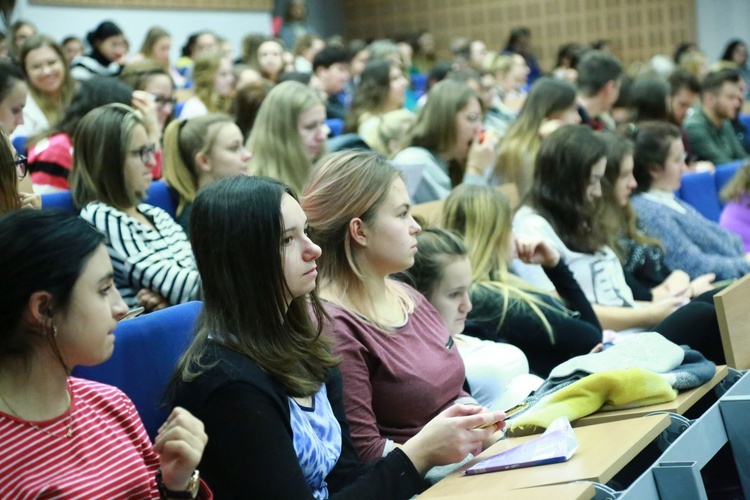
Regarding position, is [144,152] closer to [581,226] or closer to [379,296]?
[379,296]

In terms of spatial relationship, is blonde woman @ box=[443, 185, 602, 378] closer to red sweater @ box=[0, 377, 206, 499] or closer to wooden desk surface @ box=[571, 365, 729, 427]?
wooden desk surface @ box=[571, 365, 729, 427]

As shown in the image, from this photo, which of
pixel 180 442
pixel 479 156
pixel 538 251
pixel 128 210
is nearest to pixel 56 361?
pixel 180 442

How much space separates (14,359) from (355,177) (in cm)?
93

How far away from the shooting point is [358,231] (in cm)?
215

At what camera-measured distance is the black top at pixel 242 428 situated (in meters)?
1.54

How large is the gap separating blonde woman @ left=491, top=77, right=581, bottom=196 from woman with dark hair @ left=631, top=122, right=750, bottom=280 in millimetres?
418

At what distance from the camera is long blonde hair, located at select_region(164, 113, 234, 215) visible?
3273 mm

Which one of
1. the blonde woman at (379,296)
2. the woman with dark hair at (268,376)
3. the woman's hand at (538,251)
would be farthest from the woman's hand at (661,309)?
the woman with dark hair at (268,376)

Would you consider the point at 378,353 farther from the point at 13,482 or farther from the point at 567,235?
the point at 567,235

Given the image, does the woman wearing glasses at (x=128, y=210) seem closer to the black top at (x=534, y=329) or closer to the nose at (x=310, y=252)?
the black top at (x=534, y=329)

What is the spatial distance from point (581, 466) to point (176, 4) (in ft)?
27.2

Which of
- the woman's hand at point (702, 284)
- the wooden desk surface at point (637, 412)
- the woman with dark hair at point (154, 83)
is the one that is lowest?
the woman's hand at point (702, 284)

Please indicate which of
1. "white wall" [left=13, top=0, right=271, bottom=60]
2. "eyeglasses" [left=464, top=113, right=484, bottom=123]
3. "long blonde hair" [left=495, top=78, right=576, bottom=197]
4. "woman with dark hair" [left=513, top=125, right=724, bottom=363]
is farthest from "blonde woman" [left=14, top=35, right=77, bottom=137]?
"white wall" [left=13, top=0, right=271, bottom=60]

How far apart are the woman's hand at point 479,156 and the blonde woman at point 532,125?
0.30ft
